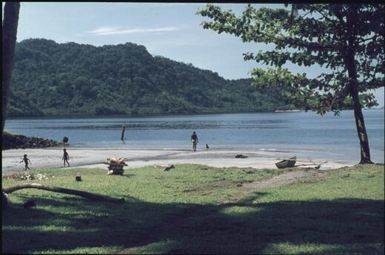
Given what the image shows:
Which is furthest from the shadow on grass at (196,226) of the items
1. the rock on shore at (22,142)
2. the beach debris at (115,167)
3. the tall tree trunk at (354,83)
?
the rock on shore at (22,142)

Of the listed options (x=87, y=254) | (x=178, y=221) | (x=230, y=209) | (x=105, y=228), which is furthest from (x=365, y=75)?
(x=87, y=254)

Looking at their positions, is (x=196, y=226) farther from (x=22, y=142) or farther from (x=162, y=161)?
(x=22, y=142)

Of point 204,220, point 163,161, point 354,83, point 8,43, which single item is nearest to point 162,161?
point 163,161

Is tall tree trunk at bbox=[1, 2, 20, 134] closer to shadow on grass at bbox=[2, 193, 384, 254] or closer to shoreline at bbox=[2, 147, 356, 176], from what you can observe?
shadow on grass at bbox=[2, 193, 384, 254]

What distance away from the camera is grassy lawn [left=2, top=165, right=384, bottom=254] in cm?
1241

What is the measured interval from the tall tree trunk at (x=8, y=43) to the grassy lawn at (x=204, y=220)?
13.6 feet

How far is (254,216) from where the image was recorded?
53.2 feet

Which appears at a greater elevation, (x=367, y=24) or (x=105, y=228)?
(x=367, y=24)

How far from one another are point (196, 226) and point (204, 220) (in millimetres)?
839

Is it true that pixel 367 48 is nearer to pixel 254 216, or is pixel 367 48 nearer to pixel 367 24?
pixel 367 24

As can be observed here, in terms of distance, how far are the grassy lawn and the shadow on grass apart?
0.08ft

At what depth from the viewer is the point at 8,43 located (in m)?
17.7

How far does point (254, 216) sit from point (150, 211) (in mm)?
3658

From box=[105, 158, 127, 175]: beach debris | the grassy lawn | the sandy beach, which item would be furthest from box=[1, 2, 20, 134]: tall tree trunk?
the sandy beach
